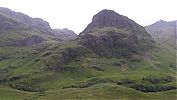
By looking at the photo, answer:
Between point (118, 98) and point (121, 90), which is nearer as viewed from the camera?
point (118, 98)

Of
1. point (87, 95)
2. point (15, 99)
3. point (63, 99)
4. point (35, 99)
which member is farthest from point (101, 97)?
point (15, 99)

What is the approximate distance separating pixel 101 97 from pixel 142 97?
23.0 m

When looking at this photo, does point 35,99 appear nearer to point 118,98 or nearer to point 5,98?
point 5,98

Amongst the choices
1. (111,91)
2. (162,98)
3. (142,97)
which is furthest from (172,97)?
(111,91)

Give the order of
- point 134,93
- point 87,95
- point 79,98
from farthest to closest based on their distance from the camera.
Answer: point 134,93 < point 87,95 < point 79,98

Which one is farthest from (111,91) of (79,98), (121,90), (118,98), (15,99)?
(15,99)

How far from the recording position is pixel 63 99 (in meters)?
162

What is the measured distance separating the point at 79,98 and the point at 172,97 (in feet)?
186

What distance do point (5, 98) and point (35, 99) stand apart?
69.6ft

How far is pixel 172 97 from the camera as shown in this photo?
189m

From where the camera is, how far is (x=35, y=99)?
168375 millimetres

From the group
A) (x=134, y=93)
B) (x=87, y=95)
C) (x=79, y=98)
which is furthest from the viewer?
(x=134, y=93)

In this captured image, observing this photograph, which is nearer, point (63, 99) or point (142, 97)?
point (63, 99)

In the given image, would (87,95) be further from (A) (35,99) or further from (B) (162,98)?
(B) (162,98)
